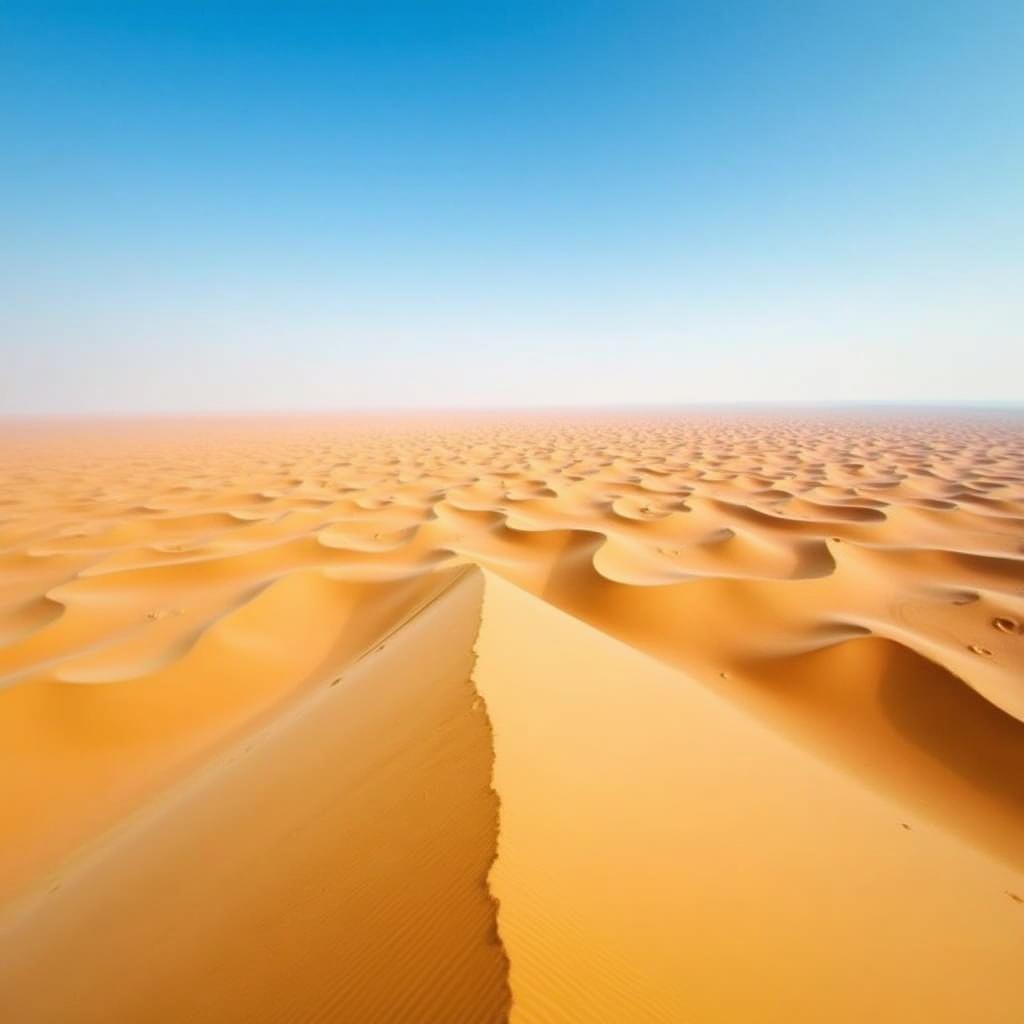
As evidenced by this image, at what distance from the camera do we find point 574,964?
1.01m

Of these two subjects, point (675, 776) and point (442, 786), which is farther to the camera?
point (675, 776)

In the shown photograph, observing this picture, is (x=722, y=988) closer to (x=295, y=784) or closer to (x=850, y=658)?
(x=295, y=784)

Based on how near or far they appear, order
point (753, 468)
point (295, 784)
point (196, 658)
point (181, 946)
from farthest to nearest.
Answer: point (753, 468), point (196, 658), point (295, 784), point (181, 946)

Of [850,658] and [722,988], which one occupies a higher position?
[722,988]

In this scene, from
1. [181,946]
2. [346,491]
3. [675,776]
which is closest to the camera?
[181,946]

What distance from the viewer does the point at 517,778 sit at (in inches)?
59.7

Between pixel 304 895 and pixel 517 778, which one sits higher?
pixel 517 778

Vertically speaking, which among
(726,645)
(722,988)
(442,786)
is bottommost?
(726,645)

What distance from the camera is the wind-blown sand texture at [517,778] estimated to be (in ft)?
3.69

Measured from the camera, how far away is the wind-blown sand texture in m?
1.12

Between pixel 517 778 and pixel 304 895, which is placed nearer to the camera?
pixel 304 895

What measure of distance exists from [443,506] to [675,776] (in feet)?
20.5

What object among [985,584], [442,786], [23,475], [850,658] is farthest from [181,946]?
[23,475]

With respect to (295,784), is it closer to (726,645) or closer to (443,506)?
(726,645)
